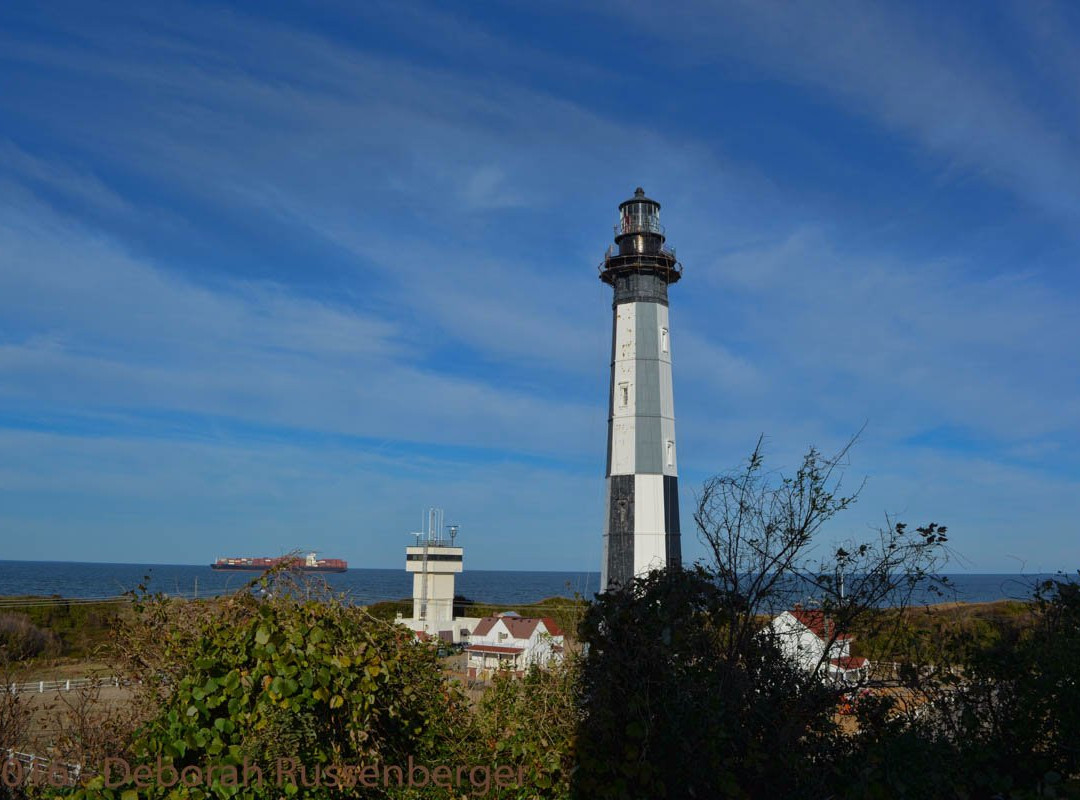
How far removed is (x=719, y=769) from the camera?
16.6 ft

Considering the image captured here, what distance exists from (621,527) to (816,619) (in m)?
14.8

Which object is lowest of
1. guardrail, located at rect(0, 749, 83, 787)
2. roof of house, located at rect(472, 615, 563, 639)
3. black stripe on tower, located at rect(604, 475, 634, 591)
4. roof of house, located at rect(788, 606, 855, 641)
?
roof of house, located at rect(472, 615, 563, 639)

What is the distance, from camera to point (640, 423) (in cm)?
2200

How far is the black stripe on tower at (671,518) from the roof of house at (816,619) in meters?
14.4

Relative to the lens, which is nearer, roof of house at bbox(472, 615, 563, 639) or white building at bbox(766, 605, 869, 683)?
white building at bbox(766, 605, 869, 683)

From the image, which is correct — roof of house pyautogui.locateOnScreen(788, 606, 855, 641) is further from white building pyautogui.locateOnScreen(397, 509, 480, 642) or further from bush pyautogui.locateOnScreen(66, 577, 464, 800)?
white building pyautogui.locateOnScreen(397, 509, 480, 642)

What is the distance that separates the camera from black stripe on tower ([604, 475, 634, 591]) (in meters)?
21.6

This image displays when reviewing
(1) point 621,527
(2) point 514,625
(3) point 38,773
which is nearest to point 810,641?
(3) point 38,773

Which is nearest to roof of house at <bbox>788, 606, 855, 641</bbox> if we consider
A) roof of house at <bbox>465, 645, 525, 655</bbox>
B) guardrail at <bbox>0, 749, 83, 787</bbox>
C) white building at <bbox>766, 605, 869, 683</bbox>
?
white building at <bbox>766, 605, 869, 683</bbox>

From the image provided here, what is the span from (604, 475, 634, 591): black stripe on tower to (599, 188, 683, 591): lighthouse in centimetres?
3

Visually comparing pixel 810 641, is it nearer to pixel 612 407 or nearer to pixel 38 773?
pixel 38 773

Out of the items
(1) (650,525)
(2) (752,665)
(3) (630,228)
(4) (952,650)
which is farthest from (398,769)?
(3) (630,228)

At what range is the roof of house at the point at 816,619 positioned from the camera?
21.8 ft

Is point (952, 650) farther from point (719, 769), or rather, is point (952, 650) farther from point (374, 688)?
point (374, 688)
